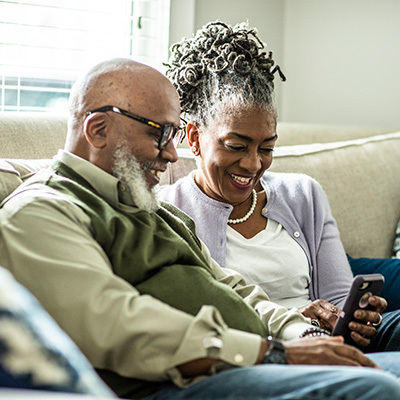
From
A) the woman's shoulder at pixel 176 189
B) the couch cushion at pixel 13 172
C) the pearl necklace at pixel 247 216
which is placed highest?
the couch cushion at pixel 13 172

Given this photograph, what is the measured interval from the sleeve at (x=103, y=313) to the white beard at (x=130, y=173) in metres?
0.26

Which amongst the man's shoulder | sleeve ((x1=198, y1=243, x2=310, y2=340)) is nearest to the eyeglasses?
the man's shoulder

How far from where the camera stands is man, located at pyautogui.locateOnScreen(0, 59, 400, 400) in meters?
1.14

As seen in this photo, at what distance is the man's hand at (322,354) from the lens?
1255 millimetres

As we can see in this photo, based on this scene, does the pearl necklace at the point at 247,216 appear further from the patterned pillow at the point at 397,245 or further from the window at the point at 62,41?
the window at the point at 62,41

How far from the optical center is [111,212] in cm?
134

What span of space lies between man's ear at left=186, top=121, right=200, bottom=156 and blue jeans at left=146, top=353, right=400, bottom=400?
0.98m

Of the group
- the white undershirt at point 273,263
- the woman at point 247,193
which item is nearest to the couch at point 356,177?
the woman at point 247,193

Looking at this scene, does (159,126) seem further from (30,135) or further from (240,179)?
(30,135)

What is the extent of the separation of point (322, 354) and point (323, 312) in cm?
53

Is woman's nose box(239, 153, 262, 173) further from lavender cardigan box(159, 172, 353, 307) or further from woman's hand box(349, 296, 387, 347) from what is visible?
woman's hand box(349, 296, 387, 347)

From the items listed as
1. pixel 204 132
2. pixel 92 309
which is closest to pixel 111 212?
pixel 92 309

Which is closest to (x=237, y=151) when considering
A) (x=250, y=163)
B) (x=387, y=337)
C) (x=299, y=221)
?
(x=250, y=163)

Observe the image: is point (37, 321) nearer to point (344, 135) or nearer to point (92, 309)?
point (92, 309)
